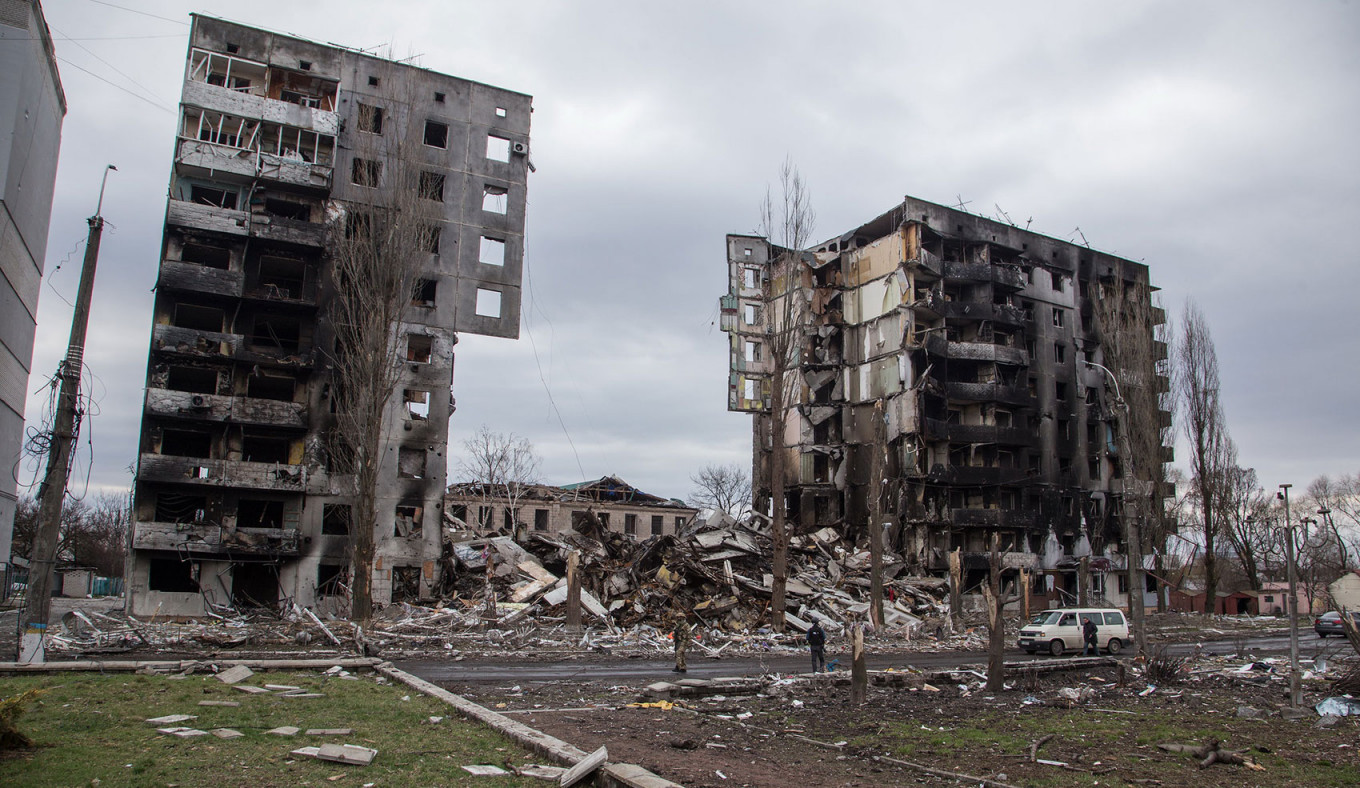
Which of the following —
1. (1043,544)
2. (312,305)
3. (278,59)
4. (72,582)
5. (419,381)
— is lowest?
(72,582)

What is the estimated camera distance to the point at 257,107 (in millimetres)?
41000

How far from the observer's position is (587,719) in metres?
13.4

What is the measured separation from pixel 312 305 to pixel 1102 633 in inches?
1423

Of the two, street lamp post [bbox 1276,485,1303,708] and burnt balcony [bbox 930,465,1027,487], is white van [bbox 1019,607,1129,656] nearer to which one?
street lamp post [bbox 1276,485,1303,708]

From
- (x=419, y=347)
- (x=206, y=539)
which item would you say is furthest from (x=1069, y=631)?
(x=206, y=539)

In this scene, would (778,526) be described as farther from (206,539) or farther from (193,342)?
(193,342)

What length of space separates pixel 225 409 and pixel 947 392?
136 ft

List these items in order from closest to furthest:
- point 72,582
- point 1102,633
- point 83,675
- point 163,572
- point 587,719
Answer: point 587,719 → point 83,675 → point 1102,633 → point 163,572 → point 72,582

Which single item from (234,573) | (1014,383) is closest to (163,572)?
(234,573)

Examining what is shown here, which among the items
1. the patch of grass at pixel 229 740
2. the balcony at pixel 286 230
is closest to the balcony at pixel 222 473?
the balcony at pixel 286 230

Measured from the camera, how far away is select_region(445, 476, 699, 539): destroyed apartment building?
238 feet

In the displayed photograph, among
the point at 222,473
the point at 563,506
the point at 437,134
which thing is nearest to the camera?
the point at 222,473

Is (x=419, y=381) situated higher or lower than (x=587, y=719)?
higher

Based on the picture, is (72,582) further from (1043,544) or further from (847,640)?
(1043,544)
